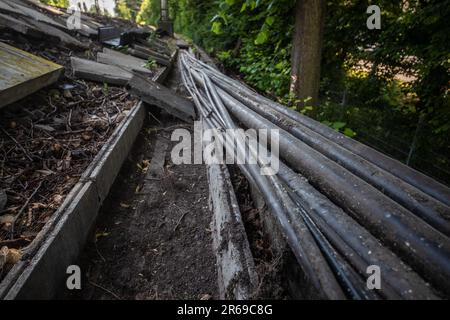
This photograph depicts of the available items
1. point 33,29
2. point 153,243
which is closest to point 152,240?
point 153,243

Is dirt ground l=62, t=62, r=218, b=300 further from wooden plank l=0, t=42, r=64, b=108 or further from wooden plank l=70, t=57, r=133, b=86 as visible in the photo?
wooden plank l=70, t=57, r=133, b=86

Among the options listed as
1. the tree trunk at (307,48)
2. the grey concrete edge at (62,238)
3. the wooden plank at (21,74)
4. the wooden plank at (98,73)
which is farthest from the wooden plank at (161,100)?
the tree trunk at (307,48)

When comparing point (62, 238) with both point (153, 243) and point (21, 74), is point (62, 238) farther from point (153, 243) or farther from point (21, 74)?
point (21, 74)

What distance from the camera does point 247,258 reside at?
164 cm

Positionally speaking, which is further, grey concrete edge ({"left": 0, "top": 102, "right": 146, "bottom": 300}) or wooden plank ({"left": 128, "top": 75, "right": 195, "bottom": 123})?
wooden plank ({"left": 128, "top": 75, "right": 195, "bottom": 123})

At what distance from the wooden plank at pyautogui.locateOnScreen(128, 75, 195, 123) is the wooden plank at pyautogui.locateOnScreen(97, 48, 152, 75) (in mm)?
1362

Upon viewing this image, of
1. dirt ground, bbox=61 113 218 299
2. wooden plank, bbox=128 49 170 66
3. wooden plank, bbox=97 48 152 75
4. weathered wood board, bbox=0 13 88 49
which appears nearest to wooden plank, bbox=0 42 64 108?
weathered wood board, bbox=0 13 88 49

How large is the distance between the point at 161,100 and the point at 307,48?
2.16 m

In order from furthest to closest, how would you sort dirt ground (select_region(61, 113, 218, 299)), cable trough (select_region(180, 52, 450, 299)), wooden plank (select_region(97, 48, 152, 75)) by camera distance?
1. wooden plank (select_region(97, 48, 152, 75))
2. dirt ground (select_region(61, 113, 218, 299))
3. cable trough (select_region(180, 52, 450, 299))

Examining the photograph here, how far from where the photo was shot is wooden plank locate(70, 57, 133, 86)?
409 cm

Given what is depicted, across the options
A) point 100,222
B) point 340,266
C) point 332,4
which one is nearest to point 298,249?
point 340,266

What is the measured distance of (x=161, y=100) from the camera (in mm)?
3805

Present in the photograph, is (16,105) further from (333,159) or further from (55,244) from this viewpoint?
(333,159)

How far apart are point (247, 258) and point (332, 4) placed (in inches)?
172
